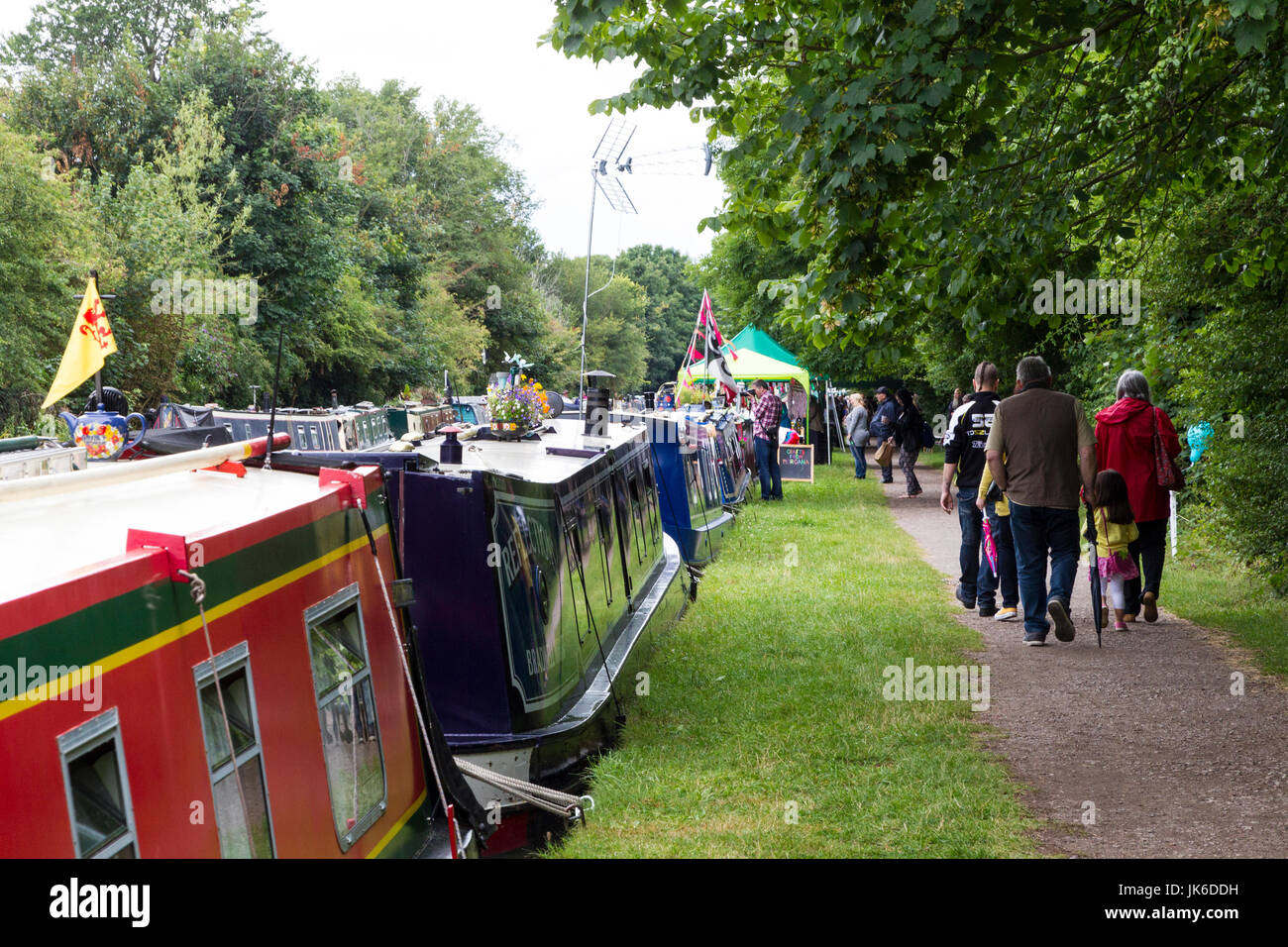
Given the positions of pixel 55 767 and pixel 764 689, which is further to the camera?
pixel 764 689

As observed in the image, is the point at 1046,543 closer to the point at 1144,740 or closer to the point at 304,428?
the point at 1144,740

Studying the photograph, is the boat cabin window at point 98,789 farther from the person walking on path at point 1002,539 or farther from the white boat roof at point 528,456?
the person walking on path at point 1002,539

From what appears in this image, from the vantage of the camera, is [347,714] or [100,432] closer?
[347,714]

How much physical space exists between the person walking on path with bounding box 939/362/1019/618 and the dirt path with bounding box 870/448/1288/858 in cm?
58

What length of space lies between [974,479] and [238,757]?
8.63 m

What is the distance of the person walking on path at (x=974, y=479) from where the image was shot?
10.7 m

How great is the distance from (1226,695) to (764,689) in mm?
2844

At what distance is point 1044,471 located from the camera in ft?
30.0

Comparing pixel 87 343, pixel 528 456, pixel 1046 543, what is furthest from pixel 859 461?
pixel 87 343

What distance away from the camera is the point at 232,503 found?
4227mm

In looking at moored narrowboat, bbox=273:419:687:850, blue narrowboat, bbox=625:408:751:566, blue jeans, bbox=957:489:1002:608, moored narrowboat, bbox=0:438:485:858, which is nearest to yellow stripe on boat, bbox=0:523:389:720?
moored narrowboat, bbox=0:438:485:858
